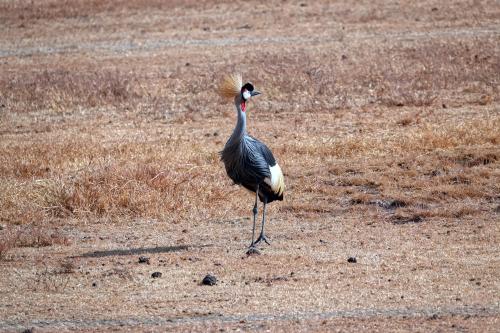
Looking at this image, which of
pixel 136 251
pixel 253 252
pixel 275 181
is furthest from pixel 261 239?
pixel 136 251

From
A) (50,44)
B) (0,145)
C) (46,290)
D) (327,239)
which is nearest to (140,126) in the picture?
(0,145)

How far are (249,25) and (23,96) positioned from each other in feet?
26.4

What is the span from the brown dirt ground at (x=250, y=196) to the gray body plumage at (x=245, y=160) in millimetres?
650

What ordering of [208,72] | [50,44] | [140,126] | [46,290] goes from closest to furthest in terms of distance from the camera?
[46,290]
[140,126]
[208,72]
[50,44]

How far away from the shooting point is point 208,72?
18.6 meters

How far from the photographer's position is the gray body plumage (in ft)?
31.5

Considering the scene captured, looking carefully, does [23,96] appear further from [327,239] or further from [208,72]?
[327,239]

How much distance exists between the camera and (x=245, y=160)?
9.60m

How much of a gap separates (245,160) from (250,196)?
6.19 ft

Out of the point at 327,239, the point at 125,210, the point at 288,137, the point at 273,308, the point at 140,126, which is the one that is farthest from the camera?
the point at 140,126

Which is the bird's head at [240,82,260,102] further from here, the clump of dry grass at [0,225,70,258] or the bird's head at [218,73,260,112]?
the clump of dry grass at [0,225,70,258]

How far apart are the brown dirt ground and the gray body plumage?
0.65m

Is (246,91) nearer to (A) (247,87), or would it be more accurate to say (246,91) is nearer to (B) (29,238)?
(A) (247,87)

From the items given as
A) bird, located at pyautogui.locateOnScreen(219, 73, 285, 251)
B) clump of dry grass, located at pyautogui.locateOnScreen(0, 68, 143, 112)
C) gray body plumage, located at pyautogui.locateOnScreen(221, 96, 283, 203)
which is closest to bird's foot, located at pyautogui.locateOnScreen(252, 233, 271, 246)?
bird, located at pyautogui.locateOnScreen(219, 73, 285, 251)
